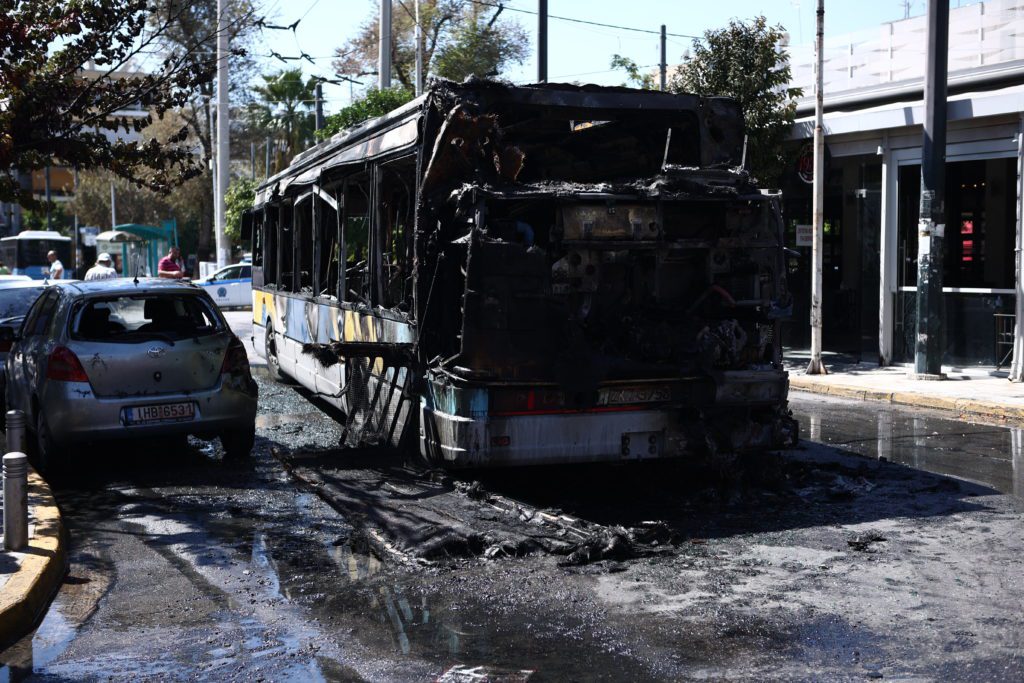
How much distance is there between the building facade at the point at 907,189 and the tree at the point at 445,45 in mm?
24596

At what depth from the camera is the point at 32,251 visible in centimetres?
5212

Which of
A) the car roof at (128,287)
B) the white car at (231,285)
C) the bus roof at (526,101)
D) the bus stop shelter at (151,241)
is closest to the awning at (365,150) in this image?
the bus roof at (526,101)

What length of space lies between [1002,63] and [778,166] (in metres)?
3.67

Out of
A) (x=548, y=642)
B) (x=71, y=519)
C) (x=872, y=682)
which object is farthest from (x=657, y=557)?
(x=71, y=519)

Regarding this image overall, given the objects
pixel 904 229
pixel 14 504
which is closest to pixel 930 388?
pixel 904 229

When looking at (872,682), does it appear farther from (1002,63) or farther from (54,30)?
(1002,63)

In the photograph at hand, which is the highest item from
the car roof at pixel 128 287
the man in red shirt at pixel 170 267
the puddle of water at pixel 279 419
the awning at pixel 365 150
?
the awning at pixel 365 150

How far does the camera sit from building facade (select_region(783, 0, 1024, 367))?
50.9ft

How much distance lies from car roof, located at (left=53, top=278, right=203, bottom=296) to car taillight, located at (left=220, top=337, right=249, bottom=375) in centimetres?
56

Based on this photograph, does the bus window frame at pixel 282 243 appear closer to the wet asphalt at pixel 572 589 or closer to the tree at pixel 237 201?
the wet asphalt at pixel 572 589

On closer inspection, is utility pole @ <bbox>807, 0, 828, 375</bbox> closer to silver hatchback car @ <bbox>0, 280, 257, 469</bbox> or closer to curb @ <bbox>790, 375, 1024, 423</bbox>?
curb @ <bbox>790, 375, 1024, 423</bbox>

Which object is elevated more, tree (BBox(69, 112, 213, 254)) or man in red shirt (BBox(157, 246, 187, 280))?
tree (BBox(69, 112, 213, 254))

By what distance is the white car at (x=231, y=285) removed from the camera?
1412 inches

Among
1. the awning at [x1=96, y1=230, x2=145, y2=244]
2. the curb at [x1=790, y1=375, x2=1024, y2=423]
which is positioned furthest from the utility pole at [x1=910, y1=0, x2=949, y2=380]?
the awning at [x1=96, y1=230, x2=145, y2=244]
